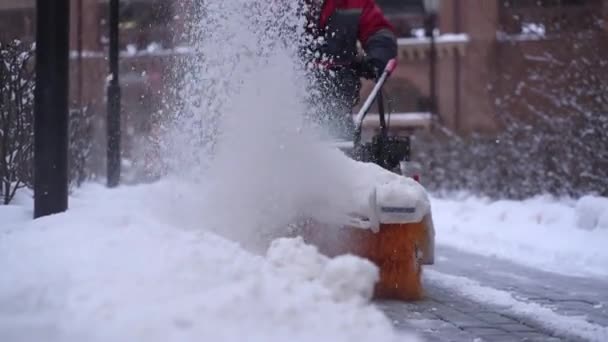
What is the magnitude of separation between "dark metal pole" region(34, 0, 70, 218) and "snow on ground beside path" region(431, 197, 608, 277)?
5.20 m

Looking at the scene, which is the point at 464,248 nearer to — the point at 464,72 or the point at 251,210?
the point at 251,210

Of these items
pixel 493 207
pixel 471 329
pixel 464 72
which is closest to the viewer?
pixel 471 329

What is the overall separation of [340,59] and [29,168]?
3.55 metres

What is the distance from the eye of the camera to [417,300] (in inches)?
251

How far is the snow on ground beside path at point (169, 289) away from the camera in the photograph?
382cm

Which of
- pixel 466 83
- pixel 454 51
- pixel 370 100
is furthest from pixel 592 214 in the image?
pixel 454 51

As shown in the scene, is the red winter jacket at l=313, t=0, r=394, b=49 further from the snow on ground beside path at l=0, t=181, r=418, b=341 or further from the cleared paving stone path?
the snow on ground beside path at l=0, t=181, r=418, b=341

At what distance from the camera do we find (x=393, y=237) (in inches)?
236

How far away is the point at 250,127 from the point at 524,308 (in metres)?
2.47

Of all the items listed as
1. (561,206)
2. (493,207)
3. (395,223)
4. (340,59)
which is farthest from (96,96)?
(395,223)

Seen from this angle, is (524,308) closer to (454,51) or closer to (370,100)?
(370,100)

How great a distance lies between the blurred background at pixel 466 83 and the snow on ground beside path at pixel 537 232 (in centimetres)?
118

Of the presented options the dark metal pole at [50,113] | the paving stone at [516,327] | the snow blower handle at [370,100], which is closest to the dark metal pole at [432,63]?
the snow blower handle at [370,100]

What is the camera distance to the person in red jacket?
23.6 ft
